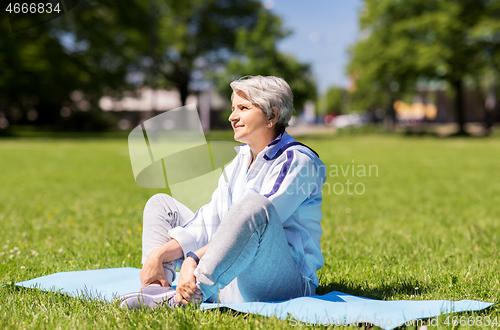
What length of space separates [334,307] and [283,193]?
78 centimetres

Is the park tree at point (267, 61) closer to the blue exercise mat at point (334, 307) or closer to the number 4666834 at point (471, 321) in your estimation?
the blue exercise mat at point (334, 307)

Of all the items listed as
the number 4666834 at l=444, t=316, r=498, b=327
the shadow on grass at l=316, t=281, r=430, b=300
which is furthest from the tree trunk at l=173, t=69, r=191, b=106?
the number 4666834 at l=444, t=316, r=498, b=327

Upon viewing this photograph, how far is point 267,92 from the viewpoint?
2531 mm

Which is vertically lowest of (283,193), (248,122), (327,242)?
(327,242)

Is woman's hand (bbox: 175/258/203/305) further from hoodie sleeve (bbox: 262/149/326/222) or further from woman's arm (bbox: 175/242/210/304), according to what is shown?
hoodie sleeve (bbox: 262/149/326/222)

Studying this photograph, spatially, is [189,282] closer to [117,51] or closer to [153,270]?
[153,270]

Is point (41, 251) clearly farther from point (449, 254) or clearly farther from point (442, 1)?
point (442, 1)

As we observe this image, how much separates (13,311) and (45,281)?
0.60 metres

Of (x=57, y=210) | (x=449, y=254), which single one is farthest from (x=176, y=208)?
(x=57, y=210)

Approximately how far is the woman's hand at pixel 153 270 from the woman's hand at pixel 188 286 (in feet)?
0.52

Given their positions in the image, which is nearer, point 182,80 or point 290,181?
point 290,181

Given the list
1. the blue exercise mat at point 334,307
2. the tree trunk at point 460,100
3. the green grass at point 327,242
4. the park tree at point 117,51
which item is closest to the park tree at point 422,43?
the tree trunk at point 460,100

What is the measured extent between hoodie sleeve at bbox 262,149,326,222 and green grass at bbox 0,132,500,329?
2.03 feet

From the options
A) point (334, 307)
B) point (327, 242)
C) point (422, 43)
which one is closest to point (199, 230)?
point (334, 307)
